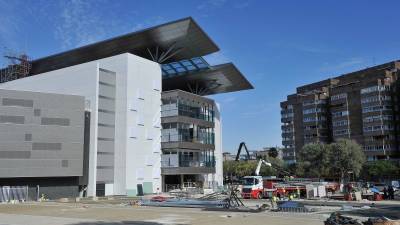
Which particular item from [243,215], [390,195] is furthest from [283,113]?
[243,215]

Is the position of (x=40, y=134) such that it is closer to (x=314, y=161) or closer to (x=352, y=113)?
(x=314, y=161)

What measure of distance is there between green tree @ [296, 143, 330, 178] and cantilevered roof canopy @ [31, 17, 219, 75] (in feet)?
168

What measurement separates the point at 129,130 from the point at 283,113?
390 feet

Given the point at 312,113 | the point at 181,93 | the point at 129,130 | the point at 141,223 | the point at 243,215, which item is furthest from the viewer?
the point at 312,113

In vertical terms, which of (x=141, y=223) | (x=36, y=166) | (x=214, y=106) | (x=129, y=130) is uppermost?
(x=214, y=106)

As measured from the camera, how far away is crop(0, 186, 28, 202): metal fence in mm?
50750

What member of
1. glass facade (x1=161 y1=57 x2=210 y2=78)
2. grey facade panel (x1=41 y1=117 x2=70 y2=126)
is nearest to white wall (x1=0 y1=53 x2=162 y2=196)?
grey facade panel (x1=41 y1=117 x2=70 y2=126)

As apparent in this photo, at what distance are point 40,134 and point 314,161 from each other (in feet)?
244

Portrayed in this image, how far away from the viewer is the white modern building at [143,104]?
202 ft

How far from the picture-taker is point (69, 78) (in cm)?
6412

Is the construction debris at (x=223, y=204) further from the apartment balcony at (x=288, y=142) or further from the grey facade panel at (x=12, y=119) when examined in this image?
the apartment balcony at (x=288, y=142)

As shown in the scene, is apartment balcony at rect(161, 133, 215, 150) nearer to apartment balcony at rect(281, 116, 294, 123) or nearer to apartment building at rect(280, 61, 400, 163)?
apartment building at rect(280, 61, 400, 163)

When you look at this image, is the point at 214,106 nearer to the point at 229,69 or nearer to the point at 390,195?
the point at 229,69

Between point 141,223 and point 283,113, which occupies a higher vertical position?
point 283,113
